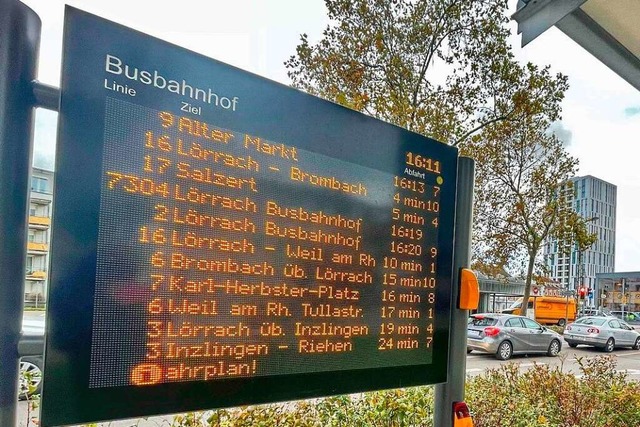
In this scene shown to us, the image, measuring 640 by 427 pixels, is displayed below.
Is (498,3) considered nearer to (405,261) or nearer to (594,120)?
(594,120)

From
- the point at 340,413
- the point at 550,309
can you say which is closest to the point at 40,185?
the point at 340,413

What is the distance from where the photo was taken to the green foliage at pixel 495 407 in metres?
3.16

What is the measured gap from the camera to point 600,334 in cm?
1590

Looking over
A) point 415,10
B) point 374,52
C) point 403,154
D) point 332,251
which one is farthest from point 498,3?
point 332,251

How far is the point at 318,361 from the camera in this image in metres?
2.00

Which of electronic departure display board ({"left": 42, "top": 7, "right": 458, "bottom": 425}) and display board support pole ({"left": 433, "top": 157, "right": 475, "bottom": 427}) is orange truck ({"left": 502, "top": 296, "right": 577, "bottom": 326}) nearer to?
display board support pole ({"left": 433, "top": 157, "right": 475, "bottom": 427})

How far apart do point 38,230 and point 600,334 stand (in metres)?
17.6

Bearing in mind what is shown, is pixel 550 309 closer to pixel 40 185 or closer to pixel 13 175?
pixel 40 185

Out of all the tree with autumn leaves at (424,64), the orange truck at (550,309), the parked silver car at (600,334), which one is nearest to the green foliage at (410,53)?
the tree with autumn leaves at (424,64)

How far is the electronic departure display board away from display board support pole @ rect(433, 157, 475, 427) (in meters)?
0.31

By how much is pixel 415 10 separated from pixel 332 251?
23.6ft

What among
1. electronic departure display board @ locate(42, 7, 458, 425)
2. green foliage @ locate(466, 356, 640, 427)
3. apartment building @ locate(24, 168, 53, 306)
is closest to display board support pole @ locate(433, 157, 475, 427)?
electronic departure display board @ locate(42, 7, 458, 425)

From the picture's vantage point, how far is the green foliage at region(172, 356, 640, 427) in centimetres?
316

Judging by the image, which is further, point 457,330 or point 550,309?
point 550,309
